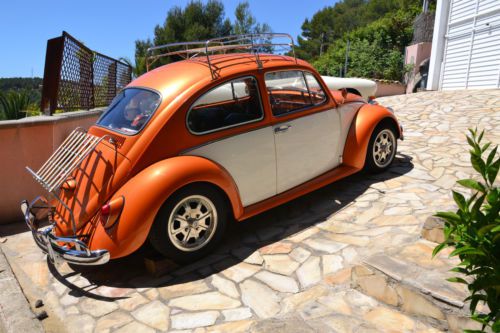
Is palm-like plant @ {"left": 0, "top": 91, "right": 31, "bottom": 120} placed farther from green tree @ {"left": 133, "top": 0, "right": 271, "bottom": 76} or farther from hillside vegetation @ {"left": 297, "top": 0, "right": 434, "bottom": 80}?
green tree @ {"left": 133, "top": 0, "right": 271, "bottom": 76}

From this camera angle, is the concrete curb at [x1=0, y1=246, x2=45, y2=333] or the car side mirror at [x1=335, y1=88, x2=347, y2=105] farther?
the car side mirror at [x1=335, y1=88, x2=347, y2=105]

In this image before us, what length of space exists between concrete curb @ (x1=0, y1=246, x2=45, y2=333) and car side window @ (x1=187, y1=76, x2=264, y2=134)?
2065 millimetres

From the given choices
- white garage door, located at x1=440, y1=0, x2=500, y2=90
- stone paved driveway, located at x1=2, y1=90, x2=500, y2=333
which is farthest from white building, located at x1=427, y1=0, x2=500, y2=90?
stone paved driveway, located at x1=2, y1=90, x2=500, y2=333

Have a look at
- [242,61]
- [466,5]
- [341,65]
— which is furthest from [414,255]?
[341,65]

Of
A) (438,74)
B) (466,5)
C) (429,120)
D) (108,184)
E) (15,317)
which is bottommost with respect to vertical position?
(15,317)

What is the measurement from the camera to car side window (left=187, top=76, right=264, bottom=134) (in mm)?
3666

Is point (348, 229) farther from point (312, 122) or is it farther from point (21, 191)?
point (21, 191)

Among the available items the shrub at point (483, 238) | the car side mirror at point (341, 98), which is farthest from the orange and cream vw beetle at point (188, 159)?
the shrub at point (483, 238)

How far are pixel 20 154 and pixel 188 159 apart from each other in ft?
9.35

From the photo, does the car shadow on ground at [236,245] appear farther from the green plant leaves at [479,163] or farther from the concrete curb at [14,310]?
the green plant leaves at [479,163]

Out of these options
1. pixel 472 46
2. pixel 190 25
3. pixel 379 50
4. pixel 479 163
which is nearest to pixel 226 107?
pixel 479 163

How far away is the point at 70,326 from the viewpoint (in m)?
2.90

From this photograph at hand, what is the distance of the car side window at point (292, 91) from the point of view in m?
4.18

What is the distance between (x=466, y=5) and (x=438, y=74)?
2.48 metres
